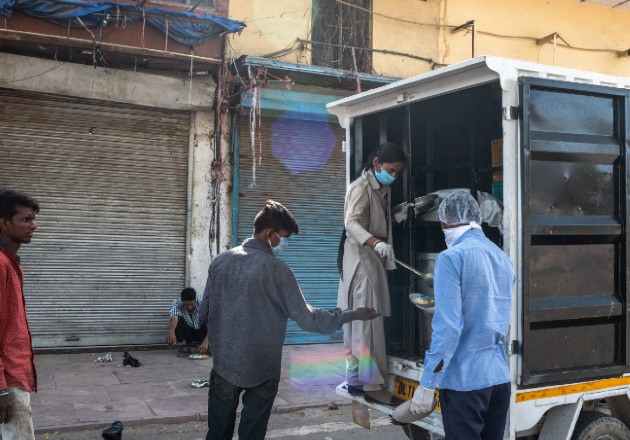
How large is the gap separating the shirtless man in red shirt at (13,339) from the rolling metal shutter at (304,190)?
23.0ft

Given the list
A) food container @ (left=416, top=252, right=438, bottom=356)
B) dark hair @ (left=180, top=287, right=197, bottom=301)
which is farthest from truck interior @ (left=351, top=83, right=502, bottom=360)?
dark hair @ (left=180, top=287, right=197, bottom=301)

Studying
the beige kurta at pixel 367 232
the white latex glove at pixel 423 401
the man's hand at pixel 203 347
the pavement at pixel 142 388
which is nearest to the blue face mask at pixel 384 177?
the beige kurta at pixel 367 232

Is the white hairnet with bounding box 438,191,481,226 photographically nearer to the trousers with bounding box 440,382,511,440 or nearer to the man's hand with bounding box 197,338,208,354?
the trousers with bounding box 440,382,511,440

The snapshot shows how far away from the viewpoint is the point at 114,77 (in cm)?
955

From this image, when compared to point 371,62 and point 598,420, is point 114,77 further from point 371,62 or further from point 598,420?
point 598,420

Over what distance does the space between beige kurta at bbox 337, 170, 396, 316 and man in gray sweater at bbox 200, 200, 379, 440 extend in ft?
3.09

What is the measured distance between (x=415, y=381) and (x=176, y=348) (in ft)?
20.6

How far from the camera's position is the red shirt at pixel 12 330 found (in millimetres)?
3246

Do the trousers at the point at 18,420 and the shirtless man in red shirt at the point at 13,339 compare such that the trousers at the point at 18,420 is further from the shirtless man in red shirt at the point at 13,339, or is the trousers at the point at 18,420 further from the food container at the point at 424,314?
the food container at the point at 424,314

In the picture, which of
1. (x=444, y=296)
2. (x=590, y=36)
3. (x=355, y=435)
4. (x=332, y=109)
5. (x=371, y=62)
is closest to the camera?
(x=444, y=296)

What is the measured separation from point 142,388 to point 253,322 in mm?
4346

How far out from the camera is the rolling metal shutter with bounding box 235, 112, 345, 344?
34.6 ft

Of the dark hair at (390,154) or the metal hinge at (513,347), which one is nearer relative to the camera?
the metal hinge at (513,347)

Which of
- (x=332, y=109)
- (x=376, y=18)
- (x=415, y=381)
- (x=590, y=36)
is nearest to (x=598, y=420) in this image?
(x=415, y=381)
